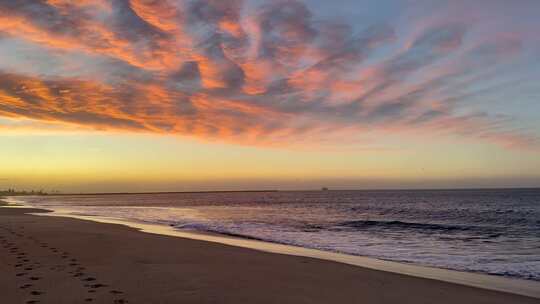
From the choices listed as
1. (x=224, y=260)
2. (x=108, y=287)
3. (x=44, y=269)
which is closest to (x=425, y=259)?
(x=224, y=260)

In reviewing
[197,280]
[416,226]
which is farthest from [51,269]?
[416,226]

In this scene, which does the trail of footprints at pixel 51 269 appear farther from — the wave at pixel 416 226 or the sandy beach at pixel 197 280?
the wave at pixel 416 226

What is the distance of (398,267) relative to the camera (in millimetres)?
14031

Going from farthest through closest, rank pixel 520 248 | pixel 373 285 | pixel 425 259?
pixel 520 248, pixel 425 259, pixel 373 285

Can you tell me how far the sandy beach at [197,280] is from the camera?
27.6 feet

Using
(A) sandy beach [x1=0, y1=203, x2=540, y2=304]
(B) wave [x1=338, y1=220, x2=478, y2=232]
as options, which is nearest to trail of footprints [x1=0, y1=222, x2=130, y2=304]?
(A) sandy beach [x1=0, y1=203, x2=540, y2=304]

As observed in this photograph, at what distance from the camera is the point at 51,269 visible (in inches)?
413

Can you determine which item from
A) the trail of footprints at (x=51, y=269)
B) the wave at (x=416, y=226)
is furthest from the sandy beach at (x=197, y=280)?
the wave at (x=416, y=226)

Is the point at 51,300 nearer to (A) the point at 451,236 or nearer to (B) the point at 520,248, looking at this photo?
(B) the point at 520,248

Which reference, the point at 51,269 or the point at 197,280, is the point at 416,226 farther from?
the point at 51,269

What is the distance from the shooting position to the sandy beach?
840 cm

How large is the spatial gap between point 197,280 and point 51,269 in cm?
381

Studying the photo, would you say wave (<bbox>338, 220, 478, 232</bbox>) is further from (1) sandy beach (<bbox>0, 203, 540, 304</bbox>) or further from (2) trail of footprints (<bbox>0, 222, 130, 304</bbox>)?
(2) trail of footprints (<bbox>0, 222, 130, 304</bbox>)

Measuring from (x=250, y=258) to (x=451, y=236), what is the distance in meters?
16.9
